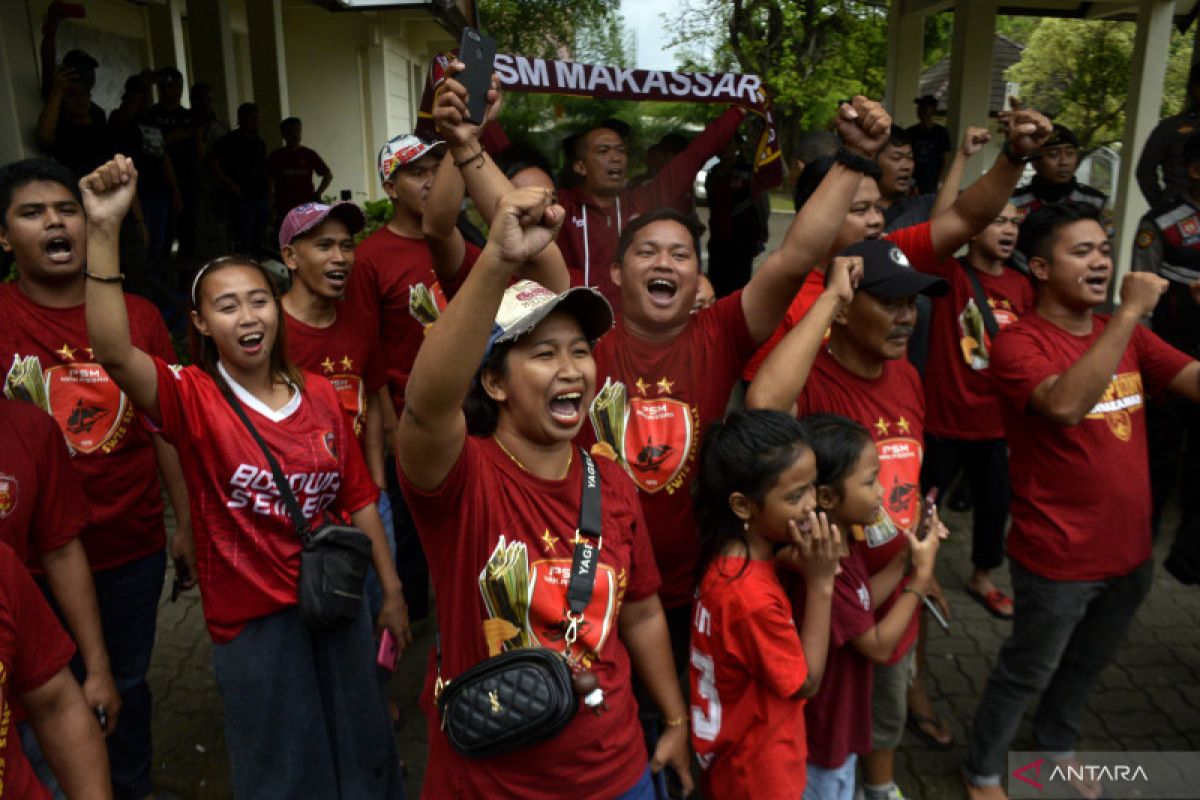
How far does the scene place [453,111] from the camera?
2.24 m

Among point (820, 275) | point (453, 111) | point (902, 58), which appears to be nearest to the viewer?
point (453, 111)

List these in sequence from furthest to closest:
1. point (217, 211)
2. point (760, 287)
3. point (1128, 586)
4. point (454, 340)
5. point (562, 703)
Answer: point (217, 211)
point (1128, 586)
point (760, 287)
point (562, 703)
point (454, 340)

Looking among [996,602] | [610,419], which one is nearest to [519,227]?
[610,419]

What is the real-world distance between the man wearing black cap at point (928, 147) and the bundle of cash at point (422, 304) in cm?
805

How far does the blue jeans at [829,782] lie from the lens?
257 cm

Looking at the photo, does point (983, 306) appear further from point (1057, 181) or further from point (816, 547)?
point (816, 547)

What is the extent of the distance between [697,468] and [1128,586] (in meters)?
1.55

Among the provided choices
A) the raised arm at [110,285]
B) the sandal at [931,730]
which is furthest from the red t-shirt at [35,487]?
the sandal at [931,730]

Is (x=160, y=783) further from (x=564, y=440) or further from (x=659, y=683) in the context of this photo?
(x=564, y=440)

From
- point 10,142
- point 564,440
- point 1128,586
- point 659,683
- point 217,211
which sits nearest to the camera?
point 564,440

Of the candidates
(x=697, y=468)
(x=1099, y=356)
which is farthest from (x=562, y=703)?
(x=1099, y=356)

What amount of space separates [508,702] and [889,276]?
1.62 metres

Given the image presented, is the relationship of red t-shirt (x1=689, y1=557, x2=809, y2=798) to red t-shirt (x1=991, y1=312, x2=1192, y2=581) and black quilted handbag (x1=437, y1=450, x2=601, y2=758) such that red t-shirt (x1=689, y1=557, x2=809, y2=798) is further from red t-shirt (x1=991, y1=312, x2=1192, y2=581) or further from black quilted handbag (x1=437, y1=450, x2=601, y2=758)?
red t-shirt (x1=991, y1=312, x2=1192, y2=581)

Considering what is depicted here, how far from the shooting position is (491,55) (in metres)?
2.36
